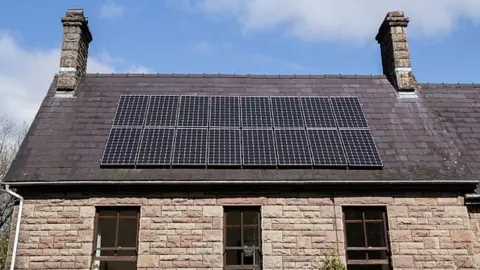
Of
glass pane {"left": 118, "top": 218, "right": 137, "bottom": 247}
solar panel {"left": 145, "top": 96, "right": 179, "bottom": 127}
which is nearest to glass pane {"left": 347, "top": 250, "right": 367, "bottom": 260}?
glass pane {"left": 118, "top": 218, "right": 137, "bottom": 247}

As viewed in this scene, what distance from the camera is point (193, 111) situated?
11.8 m

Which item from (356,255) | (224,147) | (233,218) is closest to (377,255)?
(356,255)

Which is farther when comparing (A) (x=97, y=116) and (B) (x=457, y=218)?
(A) (x=97, y=116)

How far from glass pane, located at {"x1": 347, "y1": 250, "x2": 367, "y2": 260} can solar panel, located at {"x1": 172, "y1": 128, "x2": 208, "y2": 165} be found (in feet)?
12.5

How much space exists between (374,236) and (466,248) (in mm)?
1883

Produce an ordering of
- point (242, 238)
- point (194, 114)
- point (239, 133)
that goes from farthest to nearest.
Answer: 1. point (194, 114)
2. point (239, 133)
3. point (242, 238)

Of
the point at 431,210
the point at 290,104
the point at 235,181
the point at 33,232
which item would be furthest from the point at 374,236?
the point at 33,232

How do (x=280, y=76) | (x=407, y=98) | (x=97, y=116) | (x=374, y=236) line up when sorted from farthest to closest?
(x=280, y=76), (x=407, y=98), (x=97, y=116), (x=374, y=236)

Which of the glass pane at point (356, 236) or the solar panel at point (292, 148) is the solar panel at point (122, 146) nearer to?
the solar panel at point (292, 148)

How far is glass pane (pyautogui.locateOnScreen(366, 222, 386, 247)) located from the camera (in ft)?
32.2

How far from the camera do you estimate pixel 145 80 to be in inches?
530

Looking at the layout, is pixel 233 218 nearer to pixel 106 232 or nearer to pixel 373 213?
pixel 106 232

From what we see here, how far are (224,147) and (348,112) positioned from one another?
367cm

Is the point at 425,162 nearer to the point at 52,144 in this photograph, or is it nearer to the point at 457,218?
the point at 457,218
